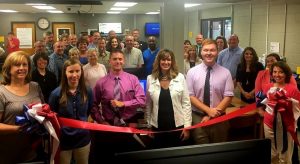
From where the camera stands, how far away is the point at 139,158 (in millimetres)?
1061

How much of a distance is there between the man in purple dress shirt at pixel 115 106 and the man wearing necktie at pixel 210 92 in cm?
54

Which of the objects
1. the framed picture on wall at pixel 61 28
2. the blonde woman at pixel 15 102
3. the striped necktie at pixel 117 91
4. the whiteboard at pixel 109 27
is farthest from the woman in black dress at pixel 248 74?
the framed picture on wall at pixel 61 28

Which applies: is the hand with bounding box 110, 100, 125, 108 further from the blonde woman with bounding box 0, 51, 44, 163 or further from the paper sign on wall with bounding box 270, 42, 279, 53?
the paper sign on wall with bounding box 270, 42, 279, 53

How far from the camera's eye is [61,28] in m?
15.2

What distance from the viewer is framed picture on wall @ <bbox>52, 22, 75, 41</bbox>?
15.1 metres

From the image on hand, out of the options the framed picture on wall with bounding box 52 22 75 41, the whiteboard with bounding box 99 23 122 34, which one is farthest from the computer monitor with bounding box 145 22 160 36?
the framed picture on wall with bounding box 52 22 75 41

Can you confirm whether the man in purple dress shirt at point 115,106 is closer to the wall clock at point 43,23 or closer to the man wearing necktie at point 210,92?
the man wearing necktie at point 210,92

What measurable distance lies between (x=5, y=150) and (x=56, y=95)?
0.56 m

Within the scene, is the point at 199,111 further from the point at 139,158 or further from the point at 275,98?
the point at 139,158

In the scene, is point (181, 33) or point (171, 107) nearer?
point (171, 107)

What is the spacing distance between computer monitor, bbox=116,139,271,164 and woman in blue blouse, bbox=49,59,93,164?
1.65 m

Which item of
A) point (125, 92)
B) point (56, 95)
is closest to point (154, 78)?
point (125, 92)

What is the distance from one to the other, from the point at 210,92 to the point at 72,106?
128cm

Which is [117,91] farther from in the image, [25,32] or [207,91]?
[25,32]
